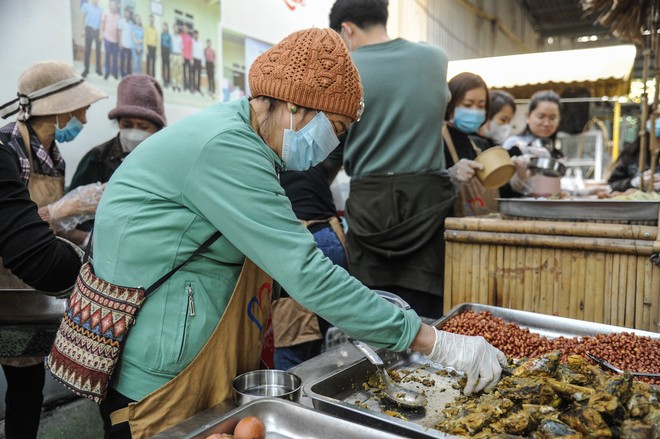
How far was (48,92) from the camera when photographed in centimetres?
256

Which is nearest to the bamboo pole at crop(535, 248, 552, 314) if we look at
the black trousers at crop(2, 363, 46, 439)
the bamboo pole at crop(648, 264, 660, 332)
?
the bamboo pole at crop(648, 264, 660, 332)

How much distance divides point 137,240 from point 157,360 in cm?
30

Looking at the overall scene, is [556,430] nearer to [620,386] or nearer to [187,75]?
[620,386]

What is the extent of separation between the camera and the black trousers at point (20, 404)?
7.77ft

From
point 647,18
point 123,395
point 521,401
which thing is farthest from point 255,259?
point 647,18

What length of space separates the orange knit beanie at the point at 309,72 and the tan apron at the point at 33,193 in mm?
1490

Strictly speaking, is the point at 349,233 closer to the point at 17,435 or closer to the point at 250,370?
the point at 250,370

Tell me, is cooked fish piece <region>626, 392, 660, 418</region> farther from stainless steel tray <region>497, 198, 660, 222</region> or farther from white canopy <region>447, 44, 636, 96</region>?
white canopy <region>447, 44, 636, 96</region>

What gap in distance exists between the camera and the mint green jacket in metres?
1.20

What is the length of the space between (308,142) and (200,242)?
15.3 inches

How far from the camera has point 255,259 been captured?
1.22m

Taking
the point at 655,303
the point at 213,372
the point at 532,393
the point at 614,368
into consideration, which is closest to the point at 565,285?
the point at 655,303

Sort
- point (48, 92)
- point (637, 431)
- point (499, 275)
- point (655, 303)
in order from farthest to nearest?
1. point (48, 92)
2. point (499, 275)
3. point (655, 303)
4. point (637, 431)

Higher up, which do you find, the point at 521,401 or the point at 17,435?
the point at 521,401
